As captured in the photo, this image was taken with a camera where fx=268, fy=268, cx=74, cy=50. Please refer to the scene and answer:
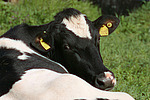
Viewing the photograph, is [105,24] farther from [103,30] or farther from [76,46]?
[76,46]

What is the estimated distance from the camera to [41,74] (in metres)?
2.86

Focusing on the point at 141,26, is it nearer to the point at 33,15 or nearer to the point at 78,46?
the point at 33,15

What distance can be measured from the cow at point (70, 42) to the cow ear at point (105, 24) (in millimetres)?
105

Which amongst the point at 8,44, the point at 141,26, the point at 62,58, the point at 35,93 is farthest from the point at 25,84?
the point at 141,26

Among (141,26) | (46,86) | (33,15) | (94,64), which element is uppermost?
(46,86)

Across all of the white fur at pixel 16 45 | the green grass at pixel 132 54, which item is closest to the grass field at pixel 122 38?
the green grass at pixel 132 54

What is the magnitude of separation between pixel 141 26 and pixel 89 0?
2.73m

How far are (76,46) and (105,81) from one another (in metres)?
0.75

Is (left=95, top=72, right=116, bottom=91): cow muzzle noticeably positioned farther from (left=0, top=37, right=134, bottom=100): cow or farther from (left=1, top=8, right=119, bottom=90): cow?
(left=0, top=37, right=134, bottom=100): cow

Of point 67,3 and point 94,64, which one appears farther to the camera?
point 67,3

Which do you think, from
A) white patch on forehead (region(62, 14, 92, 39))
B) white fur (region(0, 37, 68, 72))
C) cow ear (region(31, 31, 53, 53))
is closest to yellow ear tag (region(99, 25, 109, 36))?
white patch on forehead (region(62, 14, 92, 39))

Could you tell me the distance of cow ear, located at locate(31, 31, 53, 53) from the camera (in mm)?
3934

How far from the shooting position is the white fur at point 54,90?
2445 mm

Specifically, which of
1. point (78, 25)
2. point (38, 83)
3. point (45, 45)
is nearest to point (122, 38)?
point (78, 25)
